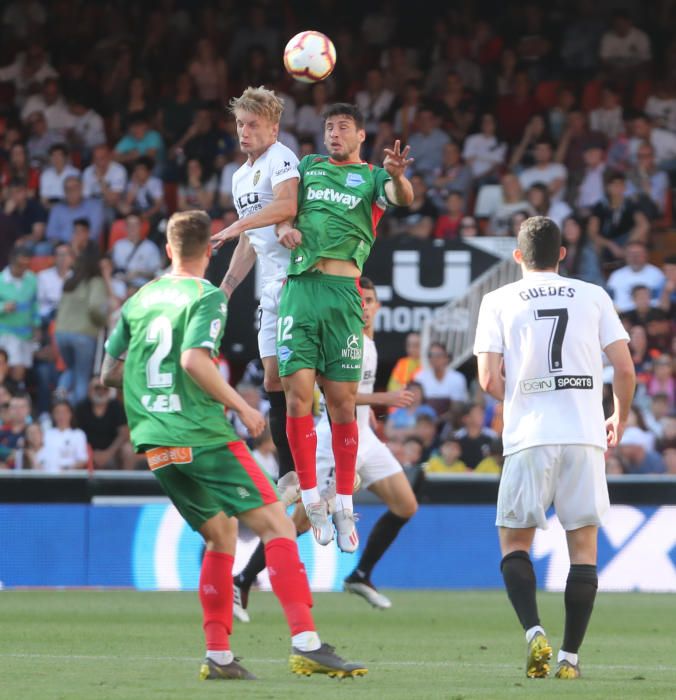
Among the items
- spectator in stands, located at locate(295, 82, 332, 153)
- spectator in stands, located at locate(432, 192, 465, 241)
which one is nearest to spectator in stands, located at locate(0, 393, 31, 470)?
spectator in stands, located at locate(432, 192, 465, 241)

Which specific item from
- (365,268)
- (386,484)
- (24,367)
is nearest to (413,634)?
(386,484)

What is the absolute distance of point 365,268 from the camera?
1786 centimetres

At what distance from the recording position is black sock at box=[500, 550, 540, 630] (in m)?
7.90

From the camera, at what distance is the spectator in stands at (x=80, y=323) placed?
18.1 meters

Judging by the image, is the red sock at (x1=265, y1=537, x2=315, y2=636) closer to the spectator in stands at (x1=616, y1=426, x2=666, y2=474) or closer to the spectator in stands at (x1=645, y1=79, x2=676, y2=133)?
the spectator in stands at (x1=616, y1=426, x2=666, y2=474)

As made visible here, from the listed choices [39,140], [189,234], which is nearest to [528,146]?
[39,140]

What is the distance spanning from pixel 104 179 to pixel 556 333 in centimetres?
1350

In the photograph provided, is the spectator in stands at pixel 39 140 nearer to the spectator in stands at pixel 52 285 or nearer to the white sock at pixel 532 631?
the spectator in stands at pixel 52 285

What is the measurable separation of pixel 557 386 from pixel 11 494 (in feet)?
28.5

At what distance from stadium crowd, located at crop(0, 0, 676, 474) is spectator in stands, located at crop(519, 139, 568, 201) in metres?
0.04

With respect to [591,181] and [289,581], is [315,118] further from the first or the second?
[289,581]

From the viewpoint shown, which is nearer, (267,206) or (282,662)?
(282,662)

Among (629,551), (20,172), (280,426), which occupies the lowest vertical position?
(629,551)

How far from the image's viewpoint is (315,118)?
70.9ft
